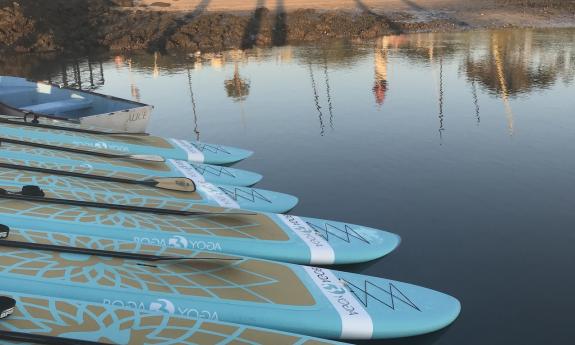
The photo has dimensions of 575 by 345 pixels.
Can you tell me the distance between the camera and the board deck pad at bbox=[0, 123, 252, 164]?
55.9 ft

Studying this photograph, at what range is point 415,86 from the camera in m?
30.0

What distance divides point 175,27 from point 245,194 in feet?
120

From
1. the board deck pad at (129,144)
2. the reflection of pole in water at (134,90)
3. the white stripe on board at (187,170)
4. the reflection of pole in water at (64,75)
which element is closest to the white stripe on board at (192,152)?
the board deck pad at (129,144)

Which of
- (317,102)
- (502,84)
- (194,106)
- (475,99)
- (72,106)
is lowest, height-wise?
(475,99)

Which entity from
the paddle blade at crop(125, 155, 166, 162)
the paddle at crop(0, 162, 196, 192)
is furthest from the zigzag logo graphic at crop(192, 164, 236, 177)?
the paddle at crop(0, 162, 196, 192)

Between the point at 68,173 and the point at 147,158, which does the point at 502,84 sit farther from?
the point at 68,173

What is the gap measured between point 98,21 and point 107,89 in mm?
20666

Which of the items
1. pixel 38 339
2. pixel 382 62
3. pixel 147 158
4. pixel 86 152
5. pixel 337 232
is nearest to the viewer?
pixel 38 339

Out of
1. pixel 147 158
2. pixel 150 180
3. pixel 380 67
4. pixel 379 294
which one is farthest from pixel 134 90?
pixel 379 294

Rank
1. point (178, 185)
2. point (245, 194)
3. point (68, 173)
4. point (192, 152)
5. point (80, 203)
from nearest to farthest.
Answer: point (80, 203)
point (178, 185)
point (68, 173)
point (245, 194)
point (192, 152)

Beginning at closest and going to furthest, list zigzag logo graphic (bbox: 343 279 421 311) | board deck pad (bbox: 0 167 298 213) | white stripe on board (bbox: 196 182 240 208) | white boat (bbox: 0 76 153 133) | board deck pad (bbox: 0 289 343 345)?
board deck pad (bbox: 0 289 343 345) → zigzag logo graphic (bbox: 343 279 421 311) → board deck pad (bbox: 0 167 298 213) → white stripe on board (bbox: 196 182 240 208) → white boat (bbox: 0 76 153 133)

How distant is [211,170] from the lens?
16500mm

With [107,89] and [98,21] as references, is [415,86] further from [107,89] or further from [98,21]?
[98,21]

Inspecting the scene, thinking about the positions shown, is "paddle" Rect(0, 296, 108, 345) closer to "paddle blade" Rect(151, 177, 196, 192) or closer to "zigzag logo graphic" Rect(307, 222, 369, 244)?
"zigzag logo graphic" Rect(307, 222, 369, 244)
